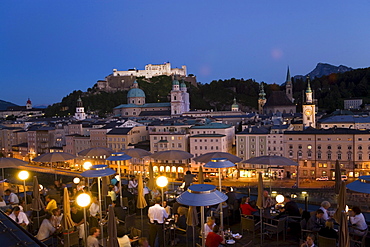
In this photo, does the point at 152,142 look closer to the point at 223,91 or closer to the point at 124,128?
the point at 124,128

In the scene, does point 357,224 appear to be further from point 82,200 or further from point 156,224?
point 82,200

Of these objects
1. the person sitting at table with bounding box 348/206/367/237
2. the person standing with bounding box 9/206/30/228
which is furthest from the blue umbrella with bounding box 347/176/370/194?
the person standing with bounding box 9/206/30/228

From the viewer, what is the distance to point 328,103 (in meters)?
95.2

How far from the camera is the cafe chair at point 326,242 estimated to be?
6734 mm

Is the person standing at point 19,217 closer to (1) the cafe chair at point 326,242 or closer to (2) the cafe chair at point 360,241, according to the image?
(1) the cafe chair at point 326,242

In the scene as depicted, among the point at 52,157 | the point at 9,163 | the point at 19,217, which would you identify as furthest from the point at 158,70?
the point at 19,217

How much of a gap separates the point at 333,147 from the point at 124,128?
32686 mm

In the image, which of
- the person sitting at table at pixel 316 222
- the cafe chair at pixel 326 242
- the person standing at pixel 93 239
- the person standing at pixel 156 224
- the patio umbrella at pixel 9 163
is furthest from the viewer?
the patio umbrella at pixel 9 163

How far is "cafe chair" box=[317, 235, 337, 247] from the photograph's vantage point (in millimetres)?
6734

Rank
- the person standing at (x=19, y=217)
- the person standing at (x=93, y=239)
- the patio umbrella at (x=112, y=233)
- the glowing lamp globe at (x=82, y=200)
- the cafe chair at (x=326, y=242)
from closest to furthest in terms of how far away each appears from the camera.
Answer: the patio umbrella at (x=112, y=233) < the cafe chair at (x=326, y=242) < the person standing at (x=93, y=239) < the glowing lamp globe at (x=82, y=200) < the person standing at (x=19, y=217)

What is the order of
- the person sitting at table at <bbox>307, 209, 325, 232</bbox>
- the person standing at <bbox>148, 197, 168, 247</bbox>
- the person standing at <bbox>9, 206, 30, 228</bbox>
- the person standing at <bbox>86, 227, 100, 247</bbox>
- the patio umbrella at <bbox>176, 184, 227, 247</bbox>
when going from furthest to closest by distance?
1. the person standing at <bbox>148, 197, 168, 247</bbox>
2. the person standing at <bbox>9, 206, 30, 228</bbox>
3. the person sitting at table at <bbox>307, 209, 325, 232</bbox>
4. the person standing at <bbox>86, 227, 100, 247</bbox>
5. the patio umbrella at <bbox>176, 184, 227, 247</bbox>

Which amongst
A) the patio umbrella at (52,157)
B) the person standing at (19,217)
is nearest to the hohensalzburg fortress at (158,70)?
the patio umbrella at (52,157)

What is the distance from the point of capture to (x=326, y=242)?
6.81 metres

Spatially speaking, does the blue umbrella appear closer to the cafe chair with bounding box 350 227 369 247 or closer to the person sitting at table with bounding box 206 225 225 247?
the cafe chair with bounding box 350 227 369 247
